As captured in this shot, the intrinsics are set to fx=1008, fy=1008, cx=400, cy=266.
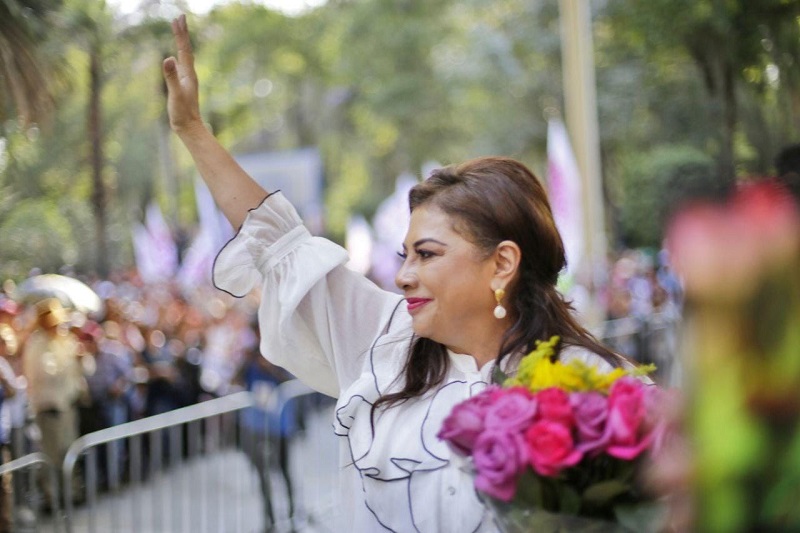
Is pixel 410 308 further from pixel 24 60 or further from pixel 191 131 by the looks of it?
pixel 24 60

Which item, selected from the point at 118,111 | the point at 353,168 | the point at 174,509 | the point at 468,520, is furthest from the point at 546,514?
the point at 353,168

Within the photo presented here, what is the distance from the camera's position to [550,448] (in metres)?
1.33

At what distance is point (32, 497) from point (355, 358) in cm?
283

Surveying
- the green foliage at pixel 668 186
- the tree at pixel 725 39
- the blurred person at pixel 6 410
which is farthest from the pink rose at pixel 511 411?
the blurred person at pixel 6 410

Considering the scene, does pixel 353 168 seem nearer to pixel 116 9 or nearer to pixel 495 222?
pixel 116 9

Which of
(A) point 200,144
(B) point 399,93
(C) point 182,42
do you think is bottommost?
(A) point 200,144

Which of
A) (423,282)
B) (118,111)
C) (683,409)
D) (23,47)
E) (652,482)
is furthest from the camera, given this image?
(118,111)

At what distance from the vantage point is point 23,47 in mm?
3336

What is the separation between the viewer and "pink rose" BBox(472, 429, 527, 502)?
1315mm

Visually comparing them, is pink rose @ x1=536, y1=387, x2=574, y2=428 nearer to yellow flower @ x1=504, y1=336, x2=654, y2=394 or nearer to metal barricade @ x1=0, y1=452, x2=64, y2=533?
yellow flower @ x1=504, y1=336, x2=654, y2=394

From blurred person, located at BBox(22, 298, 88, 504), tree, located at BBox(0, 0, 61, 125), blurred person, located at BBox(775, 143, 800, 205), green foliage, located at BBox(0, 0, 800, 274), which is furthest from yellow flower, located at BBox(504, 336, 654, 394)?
blurred person, located at BBox(22, 298, 88, 504)

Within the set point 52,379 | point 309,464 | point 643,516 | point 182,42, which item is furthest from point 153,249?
point 643,516

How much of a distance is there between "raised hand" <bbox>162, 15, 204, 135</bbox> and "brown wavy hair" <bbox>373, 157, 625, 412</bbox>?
56 centimetres

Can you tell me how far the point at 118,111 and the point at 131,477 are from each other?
6.98ft
